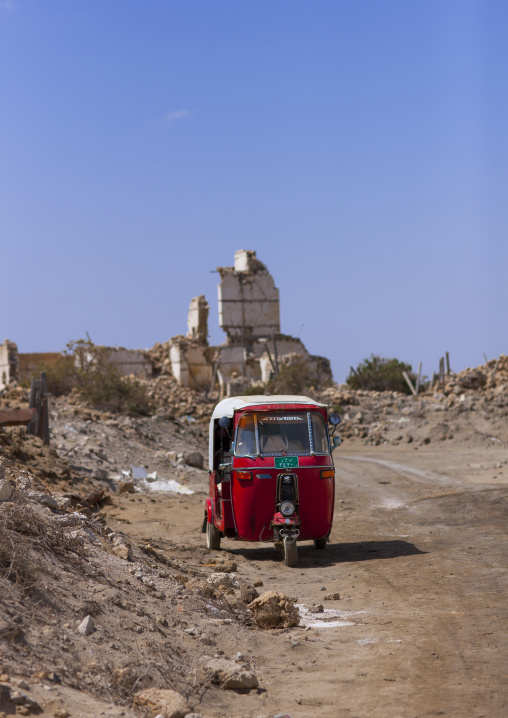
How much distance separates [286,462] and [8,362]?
38953 mm

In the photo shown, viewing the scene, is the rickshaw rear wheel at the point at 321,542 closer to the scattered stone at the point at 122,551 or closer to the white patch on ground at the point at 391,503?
the scattered stone at the point at 122,551

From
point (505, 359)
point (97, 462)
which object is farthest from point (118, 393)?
point (505, 359)

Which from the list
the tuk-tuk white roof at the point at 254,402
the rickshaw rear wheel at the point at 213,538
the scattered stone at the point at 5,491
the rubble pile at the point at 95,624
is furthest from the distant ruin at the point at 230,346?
the scattered stone at the point at 5,491

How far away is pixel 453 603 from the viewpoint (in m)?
8.50

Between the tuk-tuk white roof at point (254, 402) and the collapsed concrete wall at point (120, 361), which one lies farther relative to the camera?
the collapsed concrete wall at point (120, 361)

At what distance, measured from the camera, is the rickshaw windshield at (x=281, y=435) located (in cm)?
1145

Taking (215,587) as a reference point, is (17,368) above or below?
above

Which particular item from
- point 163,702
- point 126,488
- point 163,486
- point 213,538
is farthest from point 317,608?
point 163,486

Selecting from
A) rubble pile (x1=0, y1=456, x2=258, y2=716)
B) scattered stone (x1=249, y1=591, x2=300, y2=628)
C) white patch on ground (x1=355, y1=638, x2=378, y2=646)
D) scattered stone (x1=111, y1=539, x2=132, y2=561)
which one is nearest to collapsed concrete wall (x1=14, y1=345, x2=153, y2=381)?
scattered stone (x1=111, y1=539, x2=132, y2=561)

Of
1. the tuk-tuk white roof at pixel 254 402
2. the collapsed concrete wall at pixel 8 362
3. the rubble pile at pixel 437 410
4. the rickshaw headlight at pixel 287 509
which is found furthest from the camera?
the collapsed concrete wall at pixel 8 362

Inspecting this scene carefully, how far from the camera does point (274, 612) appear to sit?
7867 millimetres

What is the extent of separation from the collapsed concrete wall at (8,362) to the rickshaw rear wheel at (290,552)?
3819 cm

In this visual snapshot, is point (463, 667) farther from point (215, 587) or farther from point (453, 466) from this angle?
point (453, 466)

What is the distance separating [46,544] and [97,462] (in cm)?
1506
